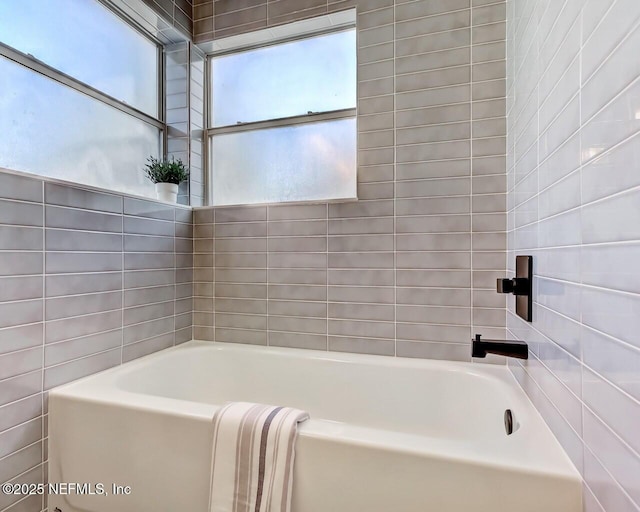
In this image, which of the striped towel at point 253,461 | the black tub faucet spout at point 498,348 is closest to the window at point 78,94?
the striped towel at point 253,461

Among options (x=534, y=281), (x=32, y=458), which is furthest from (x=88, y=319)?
(x=534, y=281)

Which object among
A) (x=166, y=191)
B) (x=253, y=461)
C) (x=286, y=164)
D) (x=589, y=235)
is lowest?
(x=253, y=461)

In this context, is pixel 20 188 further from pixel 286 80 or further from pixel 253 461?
pixel 286 80

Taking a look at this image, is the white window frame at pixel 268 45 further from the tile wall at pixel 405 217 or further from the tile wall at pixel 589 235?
the tile wall at pixel 589 235

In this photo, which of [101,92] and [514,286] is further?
[101,92]

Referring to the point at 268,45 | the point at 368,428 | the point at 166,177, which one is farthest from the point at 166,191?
the point at 368,428

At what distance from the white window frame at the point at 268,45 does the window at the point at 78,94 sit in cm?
29

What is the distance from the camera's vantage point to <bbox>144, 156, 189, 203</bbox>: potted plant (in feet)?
6.57

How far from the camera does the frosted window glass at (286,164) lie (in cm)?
202

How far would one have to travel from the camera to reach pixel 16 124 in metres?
1.47

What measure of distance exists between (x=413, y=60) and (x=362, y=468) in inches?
69.1

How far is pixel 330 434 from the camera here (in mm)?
982

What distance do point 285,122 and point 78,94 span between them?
103cm

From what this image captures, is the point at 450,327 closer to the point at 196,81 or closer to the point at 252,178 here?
the point at 252,178
